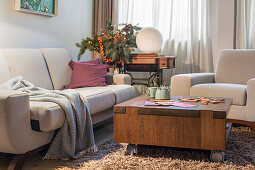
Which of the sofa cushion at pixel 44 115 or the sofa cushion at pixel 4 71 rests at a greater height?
the sofa cushion at pixel 4 71

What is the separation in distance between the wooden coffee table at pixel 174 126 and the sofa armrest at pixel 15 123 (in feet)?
2.05

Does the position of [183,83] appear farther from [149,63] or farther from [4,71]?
[4,71]

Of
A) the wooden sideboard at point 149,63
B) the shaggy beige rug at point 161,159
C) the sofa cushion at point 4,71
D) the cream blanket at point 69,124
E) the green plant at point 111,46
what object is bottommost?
the shaggy beige rug at point 161,159

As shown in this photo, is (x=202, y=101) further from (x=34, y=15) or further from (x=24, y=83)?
(x=34, y=15)

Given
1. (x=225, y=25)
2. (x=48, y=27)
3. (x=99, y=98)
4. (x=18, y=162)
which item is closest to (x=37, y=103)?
(x=18, y=162)

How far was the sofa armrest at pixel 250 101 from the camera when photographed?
296cm

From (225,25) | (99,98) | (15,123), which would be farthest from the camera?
(225,25)

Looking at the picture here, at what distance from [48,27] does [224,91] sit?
2.22 m

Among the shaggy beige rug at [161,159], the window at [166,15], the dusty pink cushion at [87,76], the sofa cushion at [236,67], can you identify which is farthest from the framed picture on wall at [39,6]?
the sofa cushion at [236,67]

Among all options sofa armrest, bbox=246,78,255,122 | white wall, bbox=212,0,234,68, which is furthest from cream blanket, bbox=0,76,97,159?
white wall, bbox=212,0,234,68

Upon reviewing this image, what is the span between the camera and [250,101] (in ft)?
9.80

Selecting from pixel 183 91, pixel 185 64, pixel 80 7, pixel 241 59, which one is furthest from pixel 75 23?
pixel 241 59

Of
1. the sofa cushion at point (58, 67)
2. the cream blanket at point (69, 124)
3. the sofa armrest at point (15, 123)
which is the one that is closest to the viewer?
the sofa armrest at point (15, 123)

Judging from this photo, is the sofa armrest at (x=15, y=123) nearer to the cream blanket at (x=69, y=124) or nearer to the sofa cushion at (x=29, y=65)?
the cream blanket at (x=69, y=124)
